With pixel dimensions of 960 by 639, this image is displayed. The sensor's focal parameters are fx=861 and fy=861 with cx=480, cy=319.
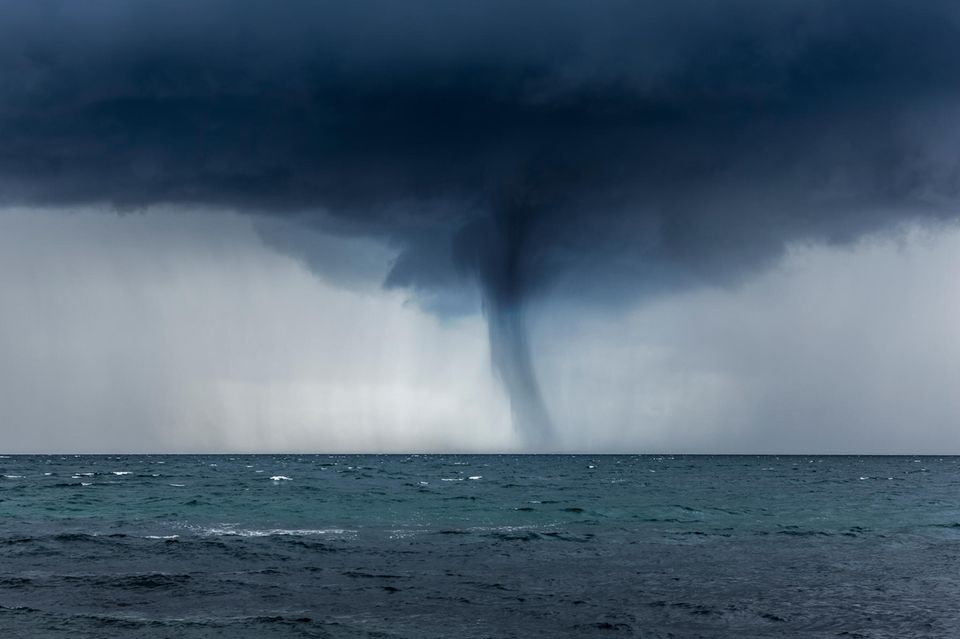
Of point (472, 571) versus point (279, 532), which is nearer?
point (472, 571)

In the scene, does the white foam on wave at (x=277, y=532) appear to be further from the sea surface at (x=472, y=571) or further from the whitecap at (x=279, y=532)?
the sea surface at (x=472, y=571)

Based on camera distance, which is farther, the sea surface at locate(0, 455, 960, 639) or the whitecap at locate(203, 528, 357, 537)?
the whitecap at locate(203, 528, 357, 537)

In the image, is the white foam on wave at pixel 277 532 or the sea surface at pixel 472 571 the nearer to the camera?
the sea surface at pixel 472 571

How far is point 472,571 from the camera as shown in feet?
103

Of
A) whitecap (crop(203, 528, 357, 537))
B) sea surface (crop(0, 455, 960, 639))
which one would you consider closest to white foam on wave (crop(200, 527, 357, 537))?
whitecap (crop(203, 528, 357, 537))

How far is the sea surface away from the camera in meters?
23.2

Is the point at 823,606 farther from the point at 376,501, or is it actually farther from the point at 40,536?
the point at 376,501

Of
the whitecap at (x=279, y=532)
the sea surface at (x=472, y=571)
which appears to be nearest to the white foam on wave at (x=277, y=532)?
the whitecap at (x=279, y=532)

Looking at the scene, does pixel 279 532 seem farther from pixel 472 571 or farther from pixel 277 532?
pixel 472 571

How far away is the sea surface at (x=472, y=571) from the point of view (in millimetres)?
23172

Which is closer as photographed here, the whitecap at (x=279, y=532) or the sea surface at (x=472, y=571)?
the sea surface at (x=472, y=571)

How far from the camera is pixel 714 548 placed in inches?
1506

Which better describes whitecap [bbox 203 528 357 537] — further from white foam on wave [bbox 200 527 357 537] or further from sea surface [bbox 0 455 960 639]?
sea surface [bbox 0 455 960 639]

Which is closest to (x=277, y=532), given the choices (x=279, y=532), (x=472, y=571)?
(x=279, y=532)
